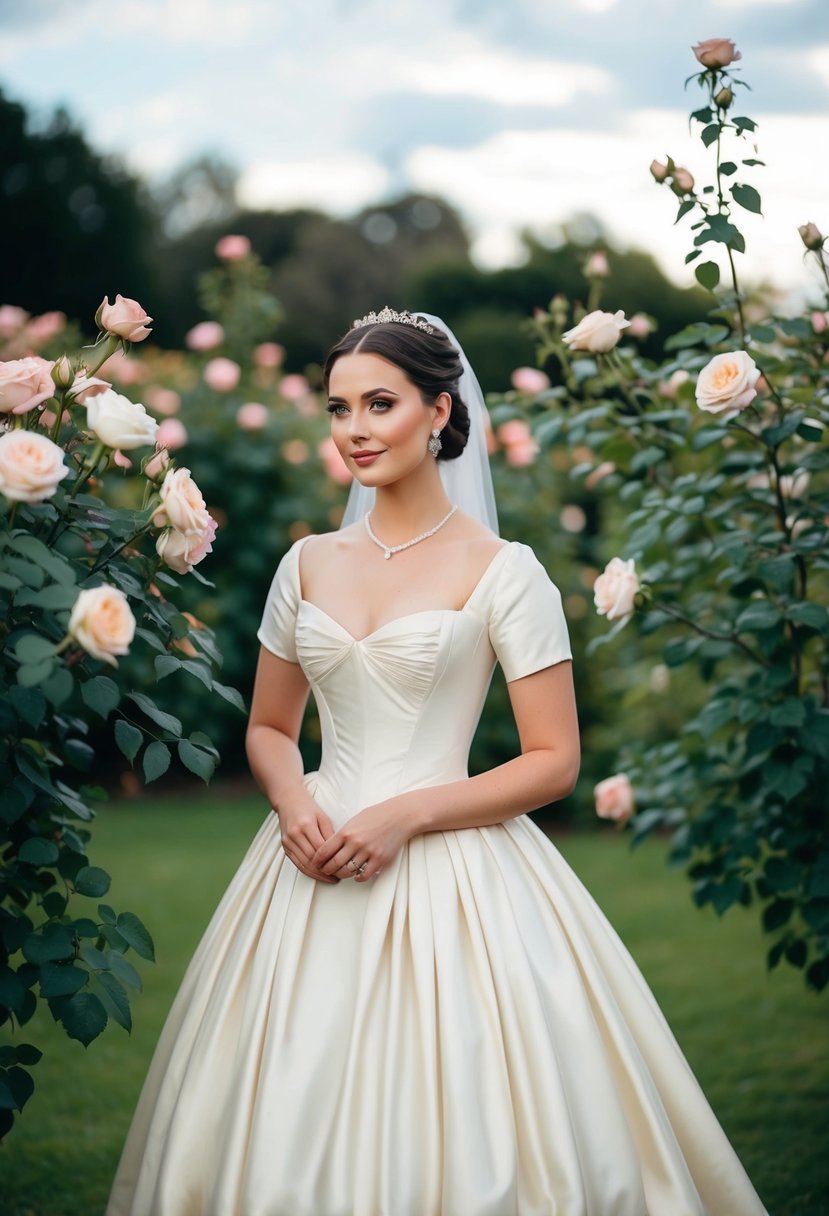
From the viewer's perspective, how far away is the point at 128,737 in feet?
7.00

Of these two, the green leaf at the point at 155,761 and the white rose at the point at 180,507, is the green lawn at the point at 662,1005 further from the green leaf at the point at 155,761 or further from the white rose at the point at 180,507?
the white rose at the point at 180,507

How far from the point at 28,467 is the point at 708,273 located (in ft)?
5.29

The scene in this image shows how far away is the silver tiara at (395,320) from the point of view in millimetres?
2637

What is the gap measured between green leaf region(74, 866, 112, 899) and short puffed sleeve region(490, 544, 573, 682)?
2.81 feet

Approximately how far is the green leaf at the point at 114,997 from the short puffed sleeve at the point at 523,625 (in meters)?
0.92

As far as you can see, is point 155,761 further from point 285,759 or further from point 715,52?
point 715,52

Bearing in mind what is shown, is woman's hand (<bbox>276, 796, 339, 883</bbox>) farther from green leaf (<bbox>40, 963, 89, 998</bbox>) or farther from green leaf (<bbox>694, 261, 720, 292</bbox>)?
green leaf (<bbox>694, 261, 720, 292</bbox>)

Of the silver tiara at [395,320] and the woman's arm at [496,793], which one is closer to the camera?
the woman's arm at [496,793]

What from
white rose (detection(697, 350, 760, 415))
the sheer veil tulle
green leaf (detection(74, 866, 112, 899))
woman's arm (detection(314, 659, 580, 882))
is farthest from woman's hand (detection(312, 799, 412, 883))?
white rose (detection(697, 350, 760, 415))

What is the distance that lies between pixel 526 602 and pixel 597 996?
756 millimetres

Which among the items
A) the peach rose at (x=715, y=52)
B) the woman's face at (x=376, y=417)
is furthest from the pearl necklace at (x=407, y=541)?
the peach rose at (x=715, y=52)

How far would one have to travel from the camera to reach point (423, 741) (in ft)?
8.26

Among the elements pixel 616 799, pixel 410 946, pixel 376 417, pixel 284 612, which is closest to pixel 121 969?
pixel 410 946

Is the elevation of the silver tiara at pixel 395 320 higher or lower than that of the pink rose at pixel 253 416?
lower
